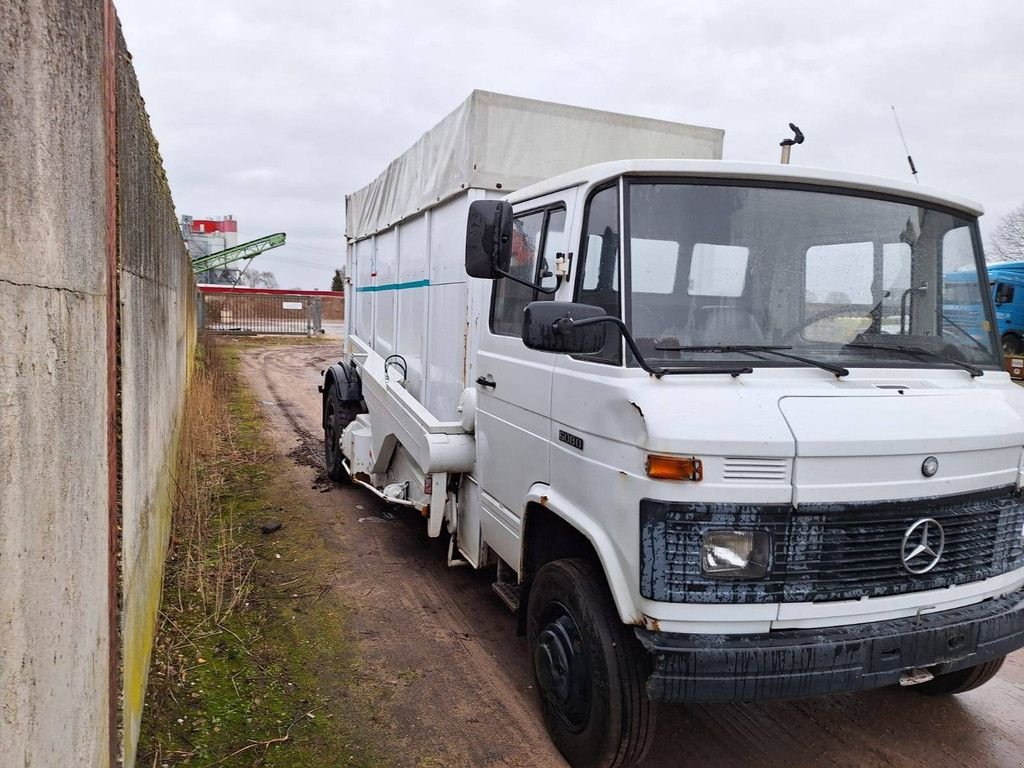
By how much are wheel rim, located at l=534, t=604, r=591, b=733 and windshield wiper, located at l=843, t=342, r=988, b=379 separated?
176 centimetres

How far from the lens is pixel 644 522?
2740 millimetres

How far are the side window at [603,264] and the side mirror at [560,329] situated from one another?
0.24 feet

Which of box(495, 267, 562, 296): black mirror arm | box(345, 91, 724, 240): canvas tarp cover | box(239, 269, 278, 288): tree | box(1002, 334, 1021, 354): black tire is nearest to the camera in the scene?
box(495, 267, 562, 296): black mirror arm

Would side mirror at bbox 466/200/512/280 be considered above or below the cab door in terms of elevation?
above

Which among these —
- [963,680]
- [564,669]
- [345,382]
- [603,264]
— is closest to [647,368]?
[603,264]

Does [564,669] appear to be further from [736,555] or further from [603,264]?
[603,264]

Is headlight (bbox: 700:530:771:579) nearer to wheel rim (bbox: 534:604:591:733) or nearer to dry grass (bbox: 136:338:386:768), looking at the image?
wheel rim (bbox: 534:604:591:733)

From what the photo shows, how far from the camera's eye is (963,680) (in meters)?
3.75

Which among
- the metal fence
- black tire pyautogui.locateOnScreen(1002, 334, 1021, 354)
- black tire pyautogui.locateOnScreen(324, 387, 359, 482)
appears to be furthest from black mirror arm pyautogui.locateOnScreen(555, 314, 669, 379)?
the metal fence

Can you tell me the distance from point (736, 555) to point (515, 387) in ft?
5.19

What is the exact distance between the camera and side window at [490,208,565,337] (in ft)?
12.1

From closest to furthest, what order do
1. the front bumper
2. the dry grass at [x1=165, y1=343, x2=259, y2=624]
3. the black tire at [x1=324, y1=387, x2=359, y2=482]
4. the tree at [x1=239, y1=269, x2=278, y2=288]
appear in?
the front bumper
the dry grass at [x1=165, y1=343, x2=259, y2=624]
the black tire at [x1=324, y1=387, x2=359, y2=482]
the tree at [x1=239, y1=269, x2=278, y2=288]

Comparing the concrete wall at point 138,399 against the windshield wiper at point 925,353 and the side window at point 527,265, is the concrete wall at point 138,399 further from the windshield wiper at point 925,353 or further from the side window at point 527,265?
the windshield wiper at point 925,353

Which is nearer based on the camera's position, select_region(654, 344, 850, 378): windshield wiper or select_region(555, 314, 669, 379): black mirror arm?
select_region(555, 314, 669, 379): black mirror arm
